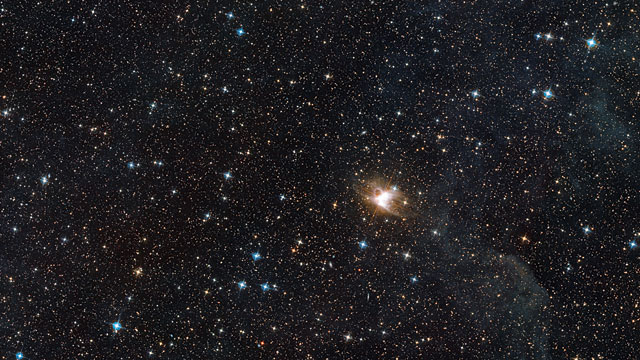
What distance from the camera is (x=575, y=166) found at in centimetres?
112

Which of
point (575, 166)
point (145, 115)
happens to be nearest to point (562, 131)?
point (575, 166)

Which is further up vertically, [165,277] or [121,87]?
[121,87]

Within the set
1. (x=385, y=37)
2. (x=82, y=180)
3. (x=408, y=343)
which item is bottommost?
(x=408, y=343)

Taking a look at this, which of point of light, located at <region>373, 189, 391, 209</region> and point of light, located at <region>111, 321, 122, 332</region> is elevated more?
point of light, located at <region>373, 189, 391, 209</region>

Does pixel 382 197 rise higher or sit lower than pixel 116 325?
higher

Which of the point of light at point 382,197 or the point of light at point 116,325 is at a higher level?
the point of light at point 382,197

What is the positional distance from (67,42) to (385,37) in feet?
3.08

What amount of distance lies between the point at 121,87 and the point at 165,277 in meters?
0.57

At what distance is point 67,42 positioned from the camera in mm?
1156

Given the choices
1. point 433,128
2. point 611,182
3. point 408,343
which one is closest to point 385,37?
point 433,128

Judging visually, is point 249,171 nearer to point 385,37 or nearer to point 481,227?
point 385,37

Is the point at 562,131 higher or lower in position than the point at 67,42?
lower

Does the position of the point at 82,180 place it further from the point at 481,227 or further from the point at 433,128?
the point at 481,227

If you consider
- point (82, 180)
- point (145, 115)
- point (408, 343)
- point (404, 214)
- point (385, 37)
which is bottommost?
point (408, 343)
